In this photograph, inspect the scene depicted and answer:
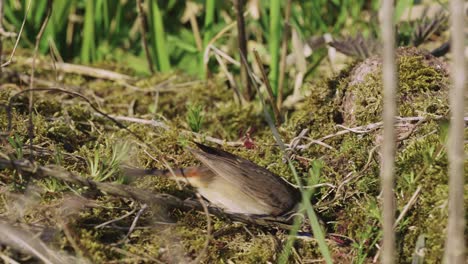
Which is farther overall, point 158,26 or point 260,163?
point 158,26

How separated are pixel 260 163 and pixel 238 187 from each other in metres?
0.47

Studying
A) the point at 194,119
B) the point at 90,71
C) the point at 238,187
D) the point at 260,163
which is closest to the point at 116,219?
the point at 238,187

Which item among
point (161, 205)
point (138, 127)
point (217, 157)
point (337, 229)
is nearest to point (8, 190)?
point (161, 205)

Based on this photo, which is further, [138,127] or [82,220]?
[138,127]

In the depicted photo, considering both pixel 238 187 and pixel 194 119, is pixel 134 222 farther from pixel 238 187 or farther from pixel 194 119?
pixel 194 119

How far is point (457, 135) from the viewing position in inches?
68.5

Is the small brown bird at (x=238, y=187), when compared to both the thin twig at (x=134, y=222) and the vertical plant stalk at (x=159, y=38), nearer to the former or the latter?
the thin twig at (x=134, y=222)

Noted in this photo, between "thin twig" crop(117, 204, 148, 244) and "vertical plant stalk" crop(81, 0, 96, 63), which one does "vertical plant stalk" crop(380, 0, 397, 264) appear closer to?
"thin twig" crop(117, 204, 148, 244)

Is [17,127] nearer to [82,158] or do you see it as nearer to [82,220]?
[82,158]

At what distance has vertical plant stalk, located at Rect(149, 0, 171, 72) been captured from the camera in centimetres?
425

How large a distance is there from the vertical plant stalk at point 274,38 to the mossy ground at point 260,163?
24 centimetres

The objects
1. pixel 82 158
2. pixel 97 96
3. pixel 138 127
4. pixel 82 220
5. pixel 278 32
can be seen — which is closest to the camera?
pixel 82 220

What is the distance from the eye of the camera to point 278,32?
12.3 feet

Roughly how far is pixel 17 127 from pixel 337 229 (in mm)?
1444
